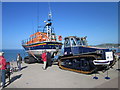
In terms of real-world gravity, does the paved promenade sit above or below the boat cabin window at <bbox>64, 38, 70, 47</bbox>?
below

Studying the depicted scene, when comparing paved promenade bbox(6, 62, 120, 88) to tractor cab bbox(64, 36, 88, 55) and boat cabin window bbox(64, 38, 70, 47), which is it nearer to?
tractor cab bbox(64, 36, 88, 55)

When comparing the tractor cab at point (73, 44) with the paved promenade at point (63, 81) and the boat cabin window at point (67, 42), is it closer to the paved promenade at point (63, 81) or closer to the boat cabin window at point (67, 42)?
the boat cabin window at point (67, 42)

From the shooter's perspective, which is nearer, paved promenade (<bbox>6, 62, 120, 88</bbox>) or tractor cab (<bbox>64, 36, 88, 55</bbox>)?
paved promenade (<bbox>6, 62, 120, 88</bbox>)

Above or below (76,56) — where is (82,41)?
above

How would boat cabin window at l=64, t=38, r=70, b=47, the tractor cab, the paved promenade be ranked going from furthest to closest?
boat cabin window at l=64, t=38, r=70, b=47 < the tractor cab < the paved promenade

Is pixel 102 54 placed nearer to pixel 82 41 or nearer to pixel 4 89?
pixel 82 41

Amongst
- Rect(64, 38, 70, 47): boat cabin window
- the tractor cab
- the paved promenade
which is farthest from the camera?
Rect(64, 38, 70, 47): boat cabin window

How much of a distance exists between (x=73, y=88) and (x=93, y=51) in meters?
4.07

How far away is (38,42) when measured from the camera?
15.0 m

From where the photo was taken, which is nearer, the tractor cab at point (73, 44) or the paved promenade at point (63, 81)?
the paved promenade at point (63, 81)

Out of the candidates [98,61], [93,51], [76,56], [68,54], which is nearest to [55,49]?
[68,54]

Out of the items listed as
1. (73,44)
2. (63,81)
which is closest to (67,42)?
(73,44)

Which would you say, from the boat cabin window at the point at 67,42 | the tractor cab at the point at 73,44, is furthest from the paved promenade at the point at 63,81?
the boat cabin window at the point at 67,42

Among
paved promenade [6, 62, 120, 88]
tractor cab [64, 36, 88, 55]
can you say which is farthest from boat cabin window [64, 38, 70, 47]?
paved promenade [6, 62, 120, 88]
